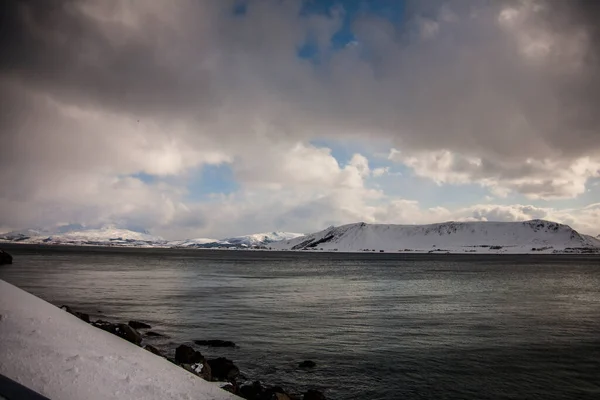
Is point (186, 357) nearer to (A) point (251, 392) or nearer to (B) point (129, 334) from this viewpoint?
(B) point (129, 334)

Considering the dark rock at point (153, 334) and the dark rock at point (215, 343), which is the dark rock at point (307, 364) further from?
the dark rock at point (153, 334)

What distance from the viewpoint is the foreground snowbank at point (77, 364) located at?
7520mm

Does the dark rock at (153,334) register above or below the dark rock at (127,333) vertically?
below

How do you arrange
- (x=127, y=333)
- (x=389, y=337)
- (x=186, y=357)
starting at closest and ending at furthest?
(x=186, y=357), (x=127, y=333), (x=389, y=337)

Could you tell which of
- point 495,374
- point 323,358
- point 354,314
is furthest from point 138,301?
point 495,374

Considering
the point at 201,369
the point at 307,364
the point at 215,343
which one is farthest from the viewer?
the point at 215,343

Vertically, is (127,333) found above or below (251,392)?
above

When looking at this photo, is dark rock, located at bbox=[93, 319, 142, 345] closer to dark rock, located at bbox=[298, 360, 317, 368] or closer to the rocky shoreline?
the rocky shoreline

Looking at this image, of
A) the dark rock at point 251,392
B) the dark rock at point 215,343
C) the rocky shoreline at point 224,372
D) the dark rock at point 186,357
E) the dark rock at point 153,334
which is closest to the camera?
the rocky shoreline at point 224,372

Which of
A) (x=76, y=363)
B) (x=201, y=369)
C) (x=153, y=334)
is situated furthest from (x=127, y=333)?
(x=76, y=363)

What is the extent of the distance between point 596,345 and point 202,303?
28730mm

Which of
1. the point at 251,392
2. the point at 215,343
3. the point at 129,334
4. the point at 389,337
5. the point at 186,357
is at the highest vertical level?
the point at 129,334

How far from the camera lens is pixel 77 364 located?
839 centimetres

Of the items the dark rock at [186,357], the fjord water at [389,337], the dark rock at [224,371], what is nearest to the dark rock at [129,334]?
the dark rock at [186,357]
